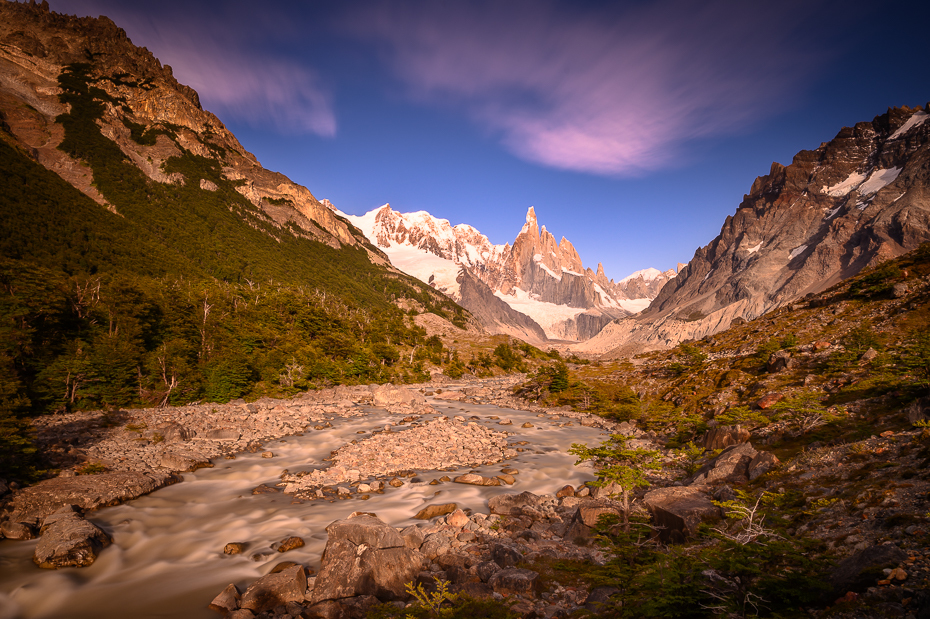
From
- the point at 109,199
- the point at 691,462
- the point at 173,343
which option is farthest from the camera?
the point at 109,199

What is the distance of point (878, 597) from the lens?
616 cm

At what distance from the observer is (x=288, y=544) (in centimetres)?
1694

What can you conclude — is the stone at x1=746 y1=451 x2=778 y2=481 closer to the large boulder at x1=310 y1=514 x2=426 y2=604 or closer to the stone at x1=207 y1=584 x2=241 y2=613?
the large boulder at x1=310 y1=514 x2=426 y2=604

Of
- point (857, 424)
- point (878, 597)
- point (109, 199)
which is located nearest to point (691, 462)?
point (857, 424)

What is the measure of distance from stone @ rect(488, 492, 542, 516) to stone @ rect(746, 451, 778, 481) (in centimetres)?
997

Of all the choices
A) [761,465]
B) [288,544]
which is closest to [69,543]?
[288,544]

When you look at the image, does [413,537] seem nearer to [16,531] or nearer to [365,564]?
[365,564]

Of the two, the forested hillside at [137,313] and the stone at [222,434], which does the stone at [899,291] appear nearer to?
the stone at [222,434]

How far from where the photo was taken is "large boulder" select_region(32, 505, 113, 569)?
49.0 feet

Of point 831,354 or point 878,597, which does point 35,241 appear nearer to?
point 878,597

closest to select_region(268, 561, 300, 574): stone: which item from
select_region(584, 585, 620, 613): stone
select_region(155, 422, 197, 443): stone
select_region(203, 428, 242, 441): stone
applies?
select_region(584, 585, 620, 613): stone

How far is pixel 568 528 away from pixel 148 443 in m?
33.7

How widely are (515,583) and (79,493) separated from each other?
23.2 meters

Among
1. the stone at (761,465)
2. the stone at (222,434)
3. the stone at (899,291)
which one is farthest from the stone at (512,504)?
the stone at (899,291)
